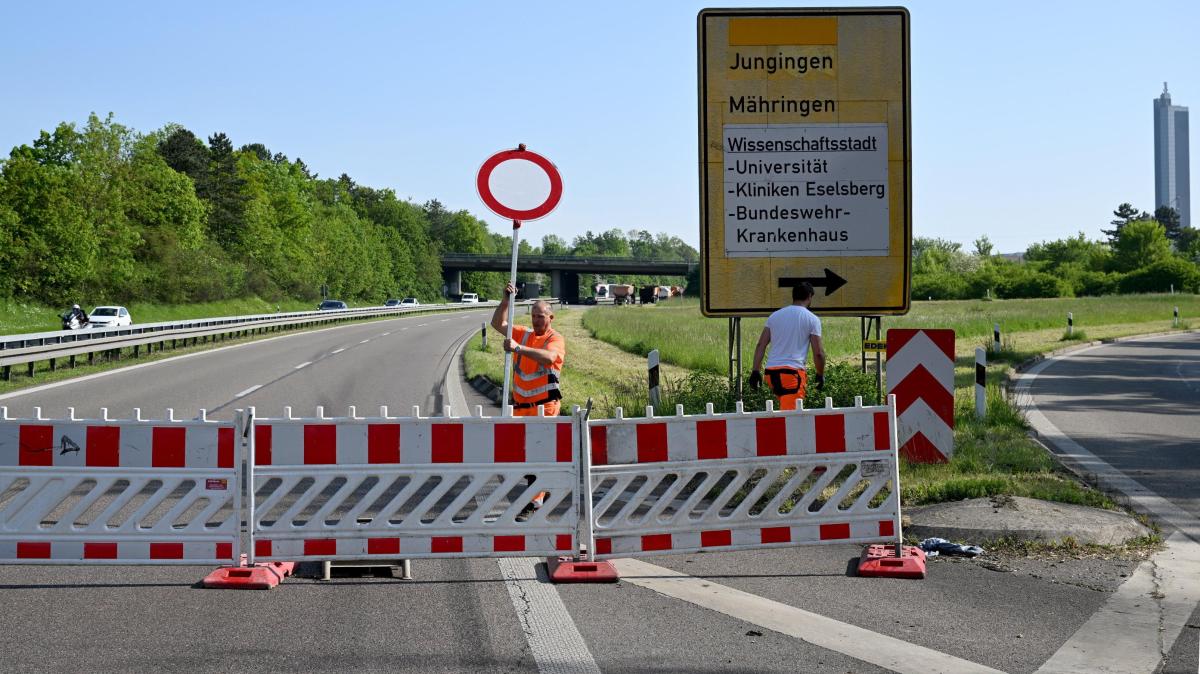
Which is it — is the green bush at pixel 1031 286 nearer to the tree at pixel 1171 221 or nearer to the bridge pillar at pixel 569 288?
the bridge pillar at pixel 569 288

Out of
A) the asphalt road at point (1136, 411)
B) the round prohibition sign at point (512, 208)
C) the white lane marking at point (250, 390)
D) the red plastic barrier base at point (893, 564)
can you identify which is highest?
the round prohibition sign at point (512, 208)

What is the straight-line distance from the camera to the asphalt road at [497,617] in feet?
16.8

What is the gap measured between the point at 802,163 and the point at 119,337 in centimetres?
2037

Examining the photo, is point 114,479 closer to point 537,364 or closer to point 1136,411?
point 537,364

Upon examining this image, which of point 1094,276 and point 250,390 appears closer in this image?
point 250,390

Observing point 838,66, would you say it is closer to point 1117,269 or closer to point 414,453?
point 414,453

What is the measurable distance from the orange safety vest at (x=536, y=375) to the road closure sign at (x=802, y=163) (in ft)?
11.1

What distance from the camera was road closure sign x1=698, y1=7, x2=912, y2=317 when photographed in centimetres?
1181

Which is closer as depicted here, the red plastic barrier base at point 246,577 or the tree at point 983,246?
the red plastic barrier base at point 246,577

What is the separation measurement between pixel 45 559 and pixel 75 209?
2114 inches

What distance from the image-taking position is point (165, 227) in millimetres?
71250

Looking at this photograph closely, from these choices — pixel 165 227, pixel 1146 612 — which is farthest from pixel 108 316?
pixel 1146 612

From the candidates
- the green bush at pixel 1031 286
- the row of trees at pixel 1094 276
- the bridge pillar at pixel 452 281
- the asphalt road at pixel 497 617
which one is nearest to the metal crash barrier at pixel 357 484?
→ the asphalt road at pixel 497 617

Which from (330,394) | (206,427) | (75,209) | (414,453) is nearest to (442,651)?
(414,453)
